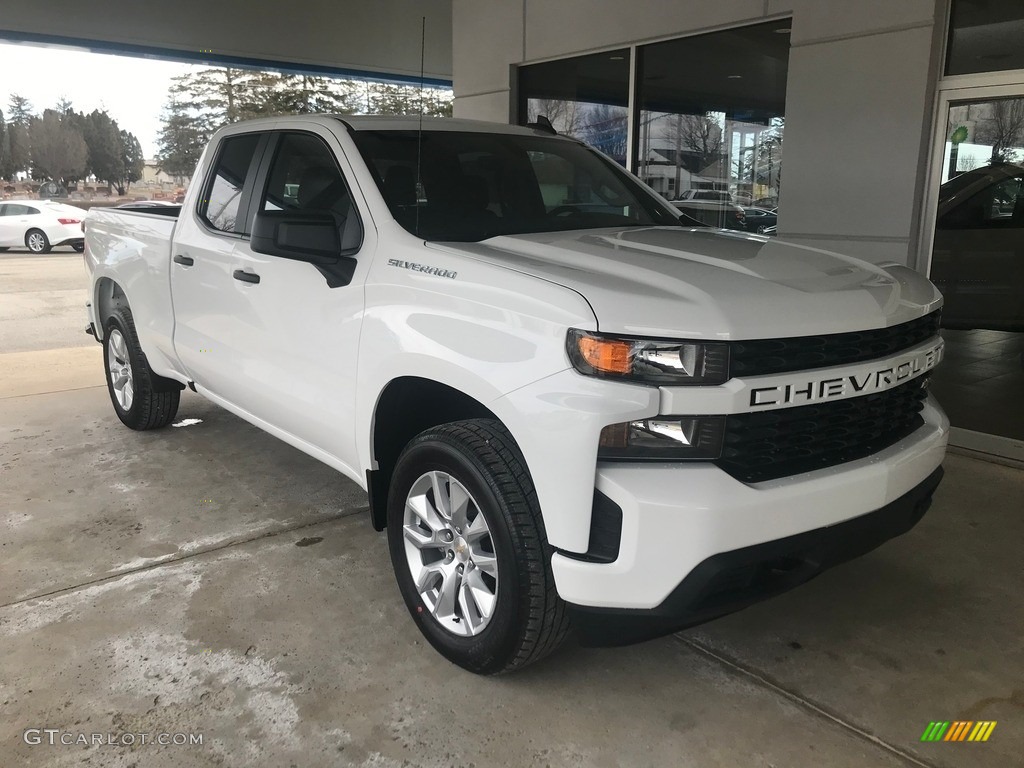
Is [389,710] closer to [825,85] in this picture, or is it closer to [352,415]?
[352,415]

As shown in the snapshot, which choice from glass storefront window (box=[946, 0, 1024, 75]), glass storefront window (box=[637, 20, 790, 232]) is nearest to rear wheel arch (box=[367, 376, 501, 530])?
glass storefront window (box=[946, 0, 1024, 75])

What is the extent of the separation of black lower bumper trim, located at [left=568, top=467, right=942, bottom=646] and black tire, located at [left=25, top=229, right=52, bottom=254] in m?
19.6

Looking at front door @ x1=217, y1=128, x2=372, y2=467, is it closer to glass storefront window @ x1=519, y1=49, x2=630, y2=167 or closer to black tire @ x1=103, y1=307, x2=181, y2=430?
black tire @ x1=103, y1=307, x2=181, y2=430

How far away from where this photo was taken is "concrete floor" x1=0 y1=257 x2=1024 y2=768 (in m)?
2.50

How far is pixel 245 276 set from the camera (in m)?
3.81

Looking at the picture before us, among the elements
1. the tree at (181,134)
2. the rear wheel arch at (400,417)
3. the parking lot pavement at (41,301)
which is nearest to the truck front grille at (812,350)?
the rear wheel arch at (400,417)

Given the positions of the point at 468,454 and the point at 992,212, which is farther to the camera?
the point at 992,212

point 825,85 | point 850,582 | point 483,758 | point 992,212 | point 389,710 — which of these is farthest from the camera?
point 825,85

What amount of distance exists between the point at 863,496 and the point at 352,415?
1828 millimetres

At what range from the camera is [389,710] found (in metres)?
2.67

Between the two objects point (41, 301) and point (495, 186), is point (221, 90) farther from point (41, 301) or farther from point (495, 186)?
point (495, 186)

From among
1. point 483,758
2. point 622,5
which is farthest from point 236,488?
point 622,5

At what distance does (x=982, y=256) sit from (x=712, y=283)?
12.7 ft

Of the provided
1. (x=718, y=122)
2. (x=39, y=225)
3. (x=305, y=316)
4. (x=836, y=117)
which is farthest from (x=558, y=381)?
(x=39, y=225)
